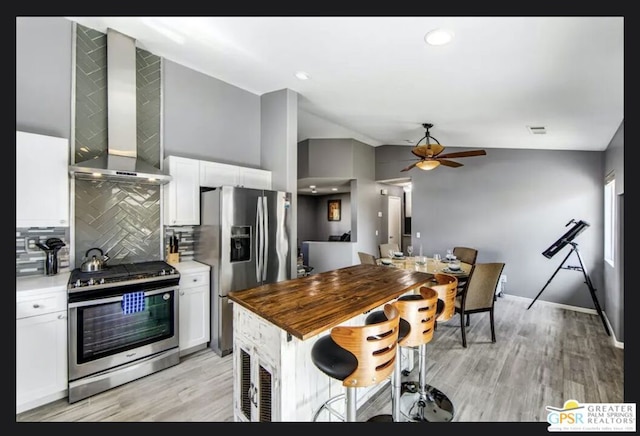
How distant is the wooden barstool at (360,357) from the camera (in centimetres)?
143

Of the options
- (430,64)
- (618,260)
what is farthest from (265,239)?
(618,260)

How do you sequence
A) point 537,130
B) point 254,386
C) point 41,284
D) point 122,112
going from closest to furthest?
point 254,386 < point 41,284 < point 122,112 < point 537,130

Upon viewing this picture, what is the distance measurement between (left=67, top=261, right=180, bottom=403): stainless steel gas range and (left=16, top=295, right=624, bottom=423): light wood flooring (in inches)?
5.3

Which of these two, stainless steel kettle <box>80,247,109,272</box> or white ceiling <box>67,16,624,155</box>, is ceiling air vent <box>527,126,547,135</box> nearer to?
white ceiling <box>67,16,624,155</box>

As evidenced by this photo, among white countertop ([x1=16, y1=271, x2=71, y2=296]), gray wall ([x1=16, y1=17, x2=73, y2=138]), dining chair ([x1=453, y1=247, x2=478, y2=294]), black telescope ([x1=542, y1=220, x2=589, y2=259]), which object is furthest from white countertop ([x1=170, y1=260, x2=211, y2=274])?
black telescope ([x1=542, y1=220, x2=589, y2=259])

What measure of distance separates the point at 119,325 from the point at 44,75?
2.46 metres

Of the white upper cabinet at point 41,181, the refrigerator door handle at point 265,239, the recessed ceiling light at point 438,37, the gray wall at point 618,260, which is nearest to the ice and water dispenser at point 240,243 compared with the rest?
the refrigerator door handle at point 265,239

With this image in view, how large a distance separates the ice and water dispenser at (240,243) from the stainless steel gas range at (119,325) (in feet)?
2.07

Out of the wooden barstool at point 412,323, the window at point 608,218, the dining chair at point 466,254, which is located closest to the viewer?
the wooden barstool at point 412,323

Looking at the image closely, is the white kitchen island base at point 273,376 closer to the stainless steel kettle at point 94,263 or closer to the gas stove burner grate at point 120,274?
the gas stove burner grate at point 120,274

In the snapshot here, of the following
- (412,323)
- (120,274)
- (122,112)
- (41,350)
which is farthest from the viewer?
(122,112)

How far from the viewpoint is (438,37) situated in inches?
85.7

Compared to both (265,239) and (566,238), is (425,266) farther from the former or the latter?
(566,238)

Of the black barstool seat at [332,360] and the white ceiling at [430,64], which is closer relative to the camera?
the black barstool seat at [332,360]
